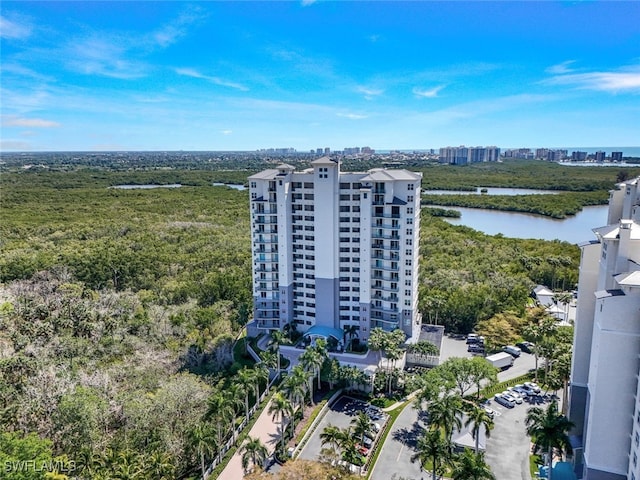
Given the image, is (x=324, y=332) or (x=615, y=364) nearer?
(x=615, y=364)

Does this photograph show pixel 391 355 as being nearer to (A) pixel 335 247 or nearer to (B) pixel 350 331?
(B) pixel 350 331

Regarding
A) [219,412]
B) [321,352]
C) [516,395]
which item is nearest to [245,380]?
[219,412]

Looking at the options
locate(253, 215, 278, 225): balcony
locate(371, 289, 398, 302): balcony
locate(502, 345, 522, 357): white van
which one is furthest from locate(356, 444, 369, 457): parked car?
locate(253, 215, 278, 225): balcony

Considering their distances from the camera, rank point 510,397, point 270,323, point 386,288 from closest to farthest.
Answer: point 510,397 < point 386,288 < point 270,323

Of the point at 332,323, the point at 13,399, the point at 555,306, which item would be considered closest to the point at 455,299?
the point at 555,306

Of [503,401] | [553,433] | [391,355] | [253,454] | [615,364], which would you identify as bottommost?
[503,401]

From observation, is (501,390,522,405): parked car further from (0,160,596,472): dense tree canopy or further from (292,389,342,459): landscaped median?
(292,389,342,459): landscaped median

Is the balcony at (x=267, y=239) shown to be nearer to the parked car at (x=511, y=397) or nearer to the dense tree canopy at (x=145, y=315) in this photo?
the dense tree canopy at (x=145, y=315)

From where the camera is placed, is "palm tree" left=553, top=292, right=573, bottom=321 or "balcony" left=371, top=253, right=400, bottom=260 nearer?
"balcony" left=371, top=253, right=400, bottom=260
